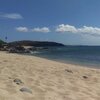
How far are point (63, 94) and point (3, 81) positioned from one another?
194cm

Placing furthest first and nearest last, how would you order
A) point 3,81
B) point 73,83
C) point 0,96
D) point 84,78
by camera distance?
1. point 84,78
2. point 73,83
3. point 3,81
4. point 0,96

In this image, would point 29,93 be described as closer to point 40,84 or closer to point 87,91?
point 40,84

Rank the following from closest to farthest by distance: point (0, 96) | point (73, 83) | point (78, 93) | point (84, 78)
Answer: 1. point (0, 96)
2. point (78, 93)
3. point (73, 83)
4. point (84, 78)

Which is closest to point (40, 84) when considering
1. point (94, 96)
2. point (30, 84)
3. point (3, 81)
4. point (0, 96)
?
point (30, 84)

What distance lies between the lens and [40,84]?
26.7 ft

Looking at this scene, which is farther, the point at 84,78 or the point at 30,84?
the point at 84,78

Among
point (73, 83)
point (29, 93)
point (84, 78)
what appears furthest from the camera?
point (84, 78)

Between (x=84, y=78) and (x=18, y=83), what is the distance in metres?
3.44

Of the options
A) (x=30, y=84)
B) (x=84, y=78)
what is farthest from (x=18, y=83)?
(x=84, y=78)

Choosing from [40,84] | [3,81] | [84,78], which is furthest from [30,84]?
[84,78]

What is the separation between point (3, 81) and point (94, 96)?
271 cm

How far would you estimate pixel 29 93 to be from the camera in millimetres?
6773

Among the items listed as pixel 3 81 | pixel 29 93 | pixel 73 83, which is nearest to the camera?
pixel 29 93

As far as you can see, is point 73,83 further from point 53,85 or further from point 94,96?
point 94,96
